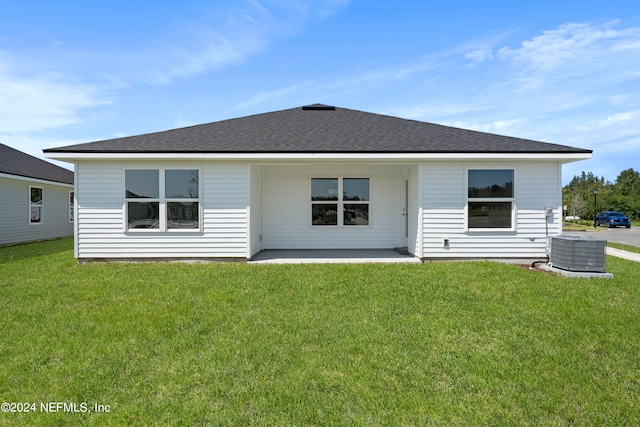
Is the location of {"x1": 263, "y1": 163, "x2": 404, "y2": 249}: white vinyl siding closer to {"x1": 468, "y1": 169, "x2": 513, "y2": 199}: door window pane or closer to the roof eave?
the roof eave

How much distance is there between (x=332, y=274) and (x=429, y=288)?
1.99m

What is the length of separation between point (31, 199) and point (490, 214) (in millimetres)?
17858

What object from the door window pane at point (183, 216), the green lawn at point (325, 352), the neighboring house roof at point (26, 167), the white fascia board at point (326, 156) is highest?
the neighboring house roof at point (26, 167)

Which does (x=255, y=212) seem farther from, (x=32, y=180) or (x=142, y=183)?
(x=32, y=180)

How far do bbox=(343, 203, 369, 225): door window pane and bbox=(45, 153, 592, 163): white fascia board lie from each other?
2.68 m

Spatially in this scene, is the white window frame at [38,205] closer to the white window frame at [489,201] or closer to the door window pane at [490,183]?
the white window frame at [489,201]

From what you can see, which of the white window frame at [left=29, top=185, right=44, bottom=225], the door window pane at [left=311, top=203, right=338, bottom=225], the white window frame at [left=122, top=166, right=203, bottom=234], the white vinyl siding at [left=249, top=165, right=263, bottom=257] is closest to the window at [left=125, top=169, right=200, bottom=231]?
the white window frame at [left=122, top=166, right=203, bottom=234]

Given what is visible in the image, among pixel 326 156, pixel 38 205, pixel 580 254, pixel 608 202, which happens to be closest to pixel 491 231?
pixel 580 254

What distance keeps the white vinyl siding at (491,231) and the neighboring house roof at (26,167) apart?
15.1m

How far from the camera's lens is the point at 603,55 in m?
9.52

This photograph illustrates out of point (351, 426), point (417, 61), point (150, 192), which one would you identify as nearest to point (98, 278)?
point (150, 192)

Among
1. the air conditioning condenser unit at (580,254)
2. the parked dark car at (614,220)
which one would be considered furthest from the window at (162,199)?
the parked dark car at (614,220)

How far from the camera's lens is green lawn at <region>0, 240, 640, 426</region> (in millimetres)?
2508

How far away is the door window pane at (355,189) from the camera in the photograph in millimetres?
10523
